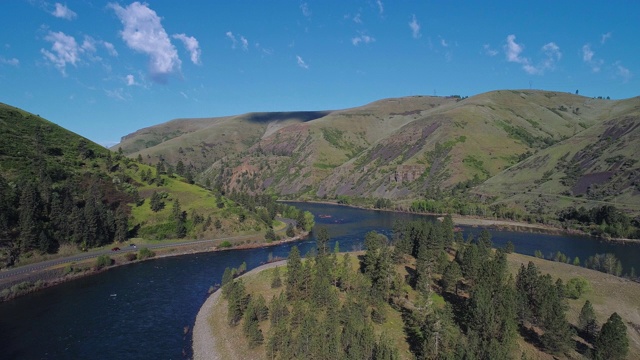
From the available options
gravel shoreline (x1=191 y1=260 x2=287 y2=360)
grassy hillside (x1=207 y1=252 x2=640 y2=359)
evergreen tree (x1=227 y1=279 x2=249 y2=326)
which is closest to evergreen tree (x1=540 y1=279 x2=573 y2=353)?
grassy hillside (x1=207 y1=252 x2=640 y2=359)

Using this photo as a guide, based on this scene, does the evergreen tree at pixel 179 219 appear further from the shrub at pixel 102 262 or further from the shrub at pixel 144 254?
the shrub at pixel 102 262

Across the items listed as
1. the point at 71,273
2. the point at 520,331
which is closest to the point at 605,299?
the point at 520,331

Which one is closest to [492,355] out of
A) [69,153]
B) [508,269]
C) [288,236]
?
[508,269]

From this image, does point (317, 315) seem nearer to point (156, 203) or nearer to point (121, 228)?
point (121, 228)

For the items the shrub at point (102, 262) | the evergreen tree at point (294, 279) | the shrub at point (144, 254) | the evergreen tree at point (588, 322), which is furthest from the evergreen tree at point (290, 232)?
the evergreen tree at point (588, 322)

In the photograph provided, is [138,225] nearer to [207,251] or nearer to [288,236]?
[207,251]
